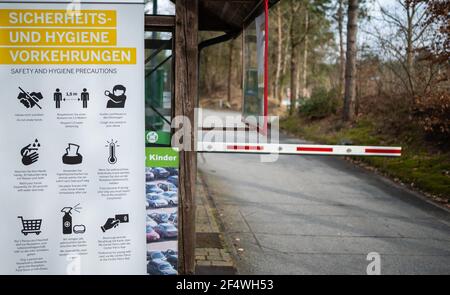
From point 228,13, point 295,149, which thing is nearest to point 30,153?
point 295,149

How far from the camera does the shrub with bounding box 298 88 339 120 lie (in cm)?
2352

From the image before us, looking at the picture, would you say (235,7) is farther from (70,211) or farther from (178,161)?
(70,211)

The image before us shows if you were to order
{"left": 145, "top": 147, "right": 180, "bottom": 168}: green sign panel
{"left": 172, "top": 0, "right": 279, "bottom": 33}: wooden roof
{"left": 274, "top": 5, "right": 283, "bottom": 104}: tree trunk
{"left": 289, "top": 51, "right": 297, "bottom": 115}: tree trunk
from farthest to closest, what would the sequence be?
1. {"left": 274, "top": 5, "right": 283, "bottom": 104}: tree trunk
2. {"left": 289, "top": 51, "right": 297, "bottom": 115}: tree trunk
3. {"left": 172, "top": 0, "right": 279, "bottom": 33}: wooden roof
4. {"left": 145, "top": 147, "right": 180, "bottom": 168}: green sign panel

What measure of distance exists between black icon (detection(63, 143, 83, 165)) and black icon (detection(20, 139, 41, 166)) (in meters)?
0.22

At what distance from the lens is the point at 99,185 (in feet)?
13.7

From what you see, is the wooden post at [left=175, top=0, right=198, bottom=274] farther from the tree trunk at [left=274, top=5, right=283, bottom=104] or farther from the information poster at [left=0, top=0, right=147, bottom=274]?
the tree trunk at [left=274, top=5, right=283, bottom=104]

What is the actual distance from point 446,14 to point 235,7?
6.19 metres

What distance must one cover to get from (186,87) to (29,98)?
4.27 ft

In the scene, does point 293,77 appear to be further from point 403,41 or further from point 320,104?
point 403,41

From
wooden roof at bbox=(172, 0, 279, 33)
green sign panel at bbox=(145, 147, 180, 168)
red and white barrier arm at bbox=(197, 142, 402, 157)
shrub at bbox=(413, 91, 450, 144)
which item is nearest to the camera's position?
green sign panel at bbox=(145, 147, 180, 168)

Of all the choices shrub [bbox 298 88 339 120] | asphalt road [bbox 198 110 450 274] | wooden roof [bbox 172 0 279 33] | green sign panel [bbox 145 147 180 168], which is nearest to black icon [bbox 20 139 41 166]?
green sign panel [bbox 145 147 180 168]

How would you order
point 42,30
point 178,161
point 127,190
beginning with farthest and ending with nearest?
point 178,161 → point 127,190 → point 42,30

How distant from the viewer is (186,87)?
14.9ft
